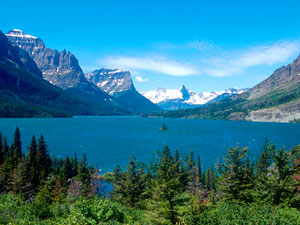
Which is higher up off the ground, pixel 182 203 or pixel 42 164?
pixel 182 203

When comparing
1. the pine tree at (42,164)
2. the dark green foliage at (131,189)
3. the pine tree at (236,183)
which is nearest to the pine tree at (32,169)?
the pine tree at (42,164)

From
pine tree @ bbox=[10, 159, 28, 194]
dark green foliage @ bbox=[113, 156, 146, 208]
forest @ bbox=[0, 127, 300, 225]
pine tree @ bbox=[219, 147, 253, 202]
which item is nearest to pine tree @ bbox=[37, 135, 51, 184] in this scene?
pine tree @ bbox=[10, 159, 28, 194]

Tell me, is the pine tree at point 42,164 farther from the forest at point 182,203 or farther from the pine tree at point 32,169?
the forest at point 182,203

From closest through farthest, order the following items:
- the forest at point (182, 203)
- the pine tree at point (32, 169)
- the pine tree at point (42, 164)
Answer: the forest at point (182, 203), the pine tree at point (32, 169), the pine tree at point (42, 164)

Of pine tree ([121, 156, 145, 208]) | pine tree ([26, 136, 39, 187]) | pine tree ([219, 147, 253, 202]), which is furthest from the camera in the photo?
pine tree ([26, 136, 39, 187])

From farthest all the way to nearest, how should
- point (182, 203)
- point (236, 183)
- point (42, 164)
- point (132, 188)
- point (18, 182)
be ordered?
point (42, 164) → point (18, 182) → point (132, 188) → point (236, 183) → point (182, 203)

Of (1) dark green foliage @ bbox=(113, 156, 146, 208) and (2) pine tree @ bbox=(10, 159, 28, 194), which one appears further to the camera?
(2) pine tree @ bbox=(10, 159, 28, 194)

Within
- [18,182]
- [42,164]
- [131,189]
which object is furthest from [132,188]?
[42,164]

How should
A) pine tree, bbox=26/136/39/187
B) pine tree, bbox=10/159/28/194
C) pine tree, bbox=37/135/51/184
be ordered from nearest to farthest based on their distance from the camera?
pine tree, bbox=10/159/28/194, pine tree, bbox=26/136/39/187, pine tree, bbox=37/135/51/184

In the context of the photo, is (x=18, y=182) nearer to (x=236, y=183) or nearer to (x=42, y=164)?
(x=42, y=164)

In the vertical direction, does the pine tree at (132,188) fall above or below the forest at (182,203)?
below

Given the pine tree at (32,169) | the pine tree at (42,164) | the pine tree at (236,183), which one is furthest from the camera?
the pine tree at (42,164)

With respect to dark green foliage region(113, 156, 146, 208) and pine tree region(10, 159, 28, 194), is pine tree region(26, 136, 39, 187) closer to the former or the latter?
pine tree region(10, 159, 28, 194)

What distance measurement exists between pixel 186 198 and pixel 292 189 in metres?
13.3
